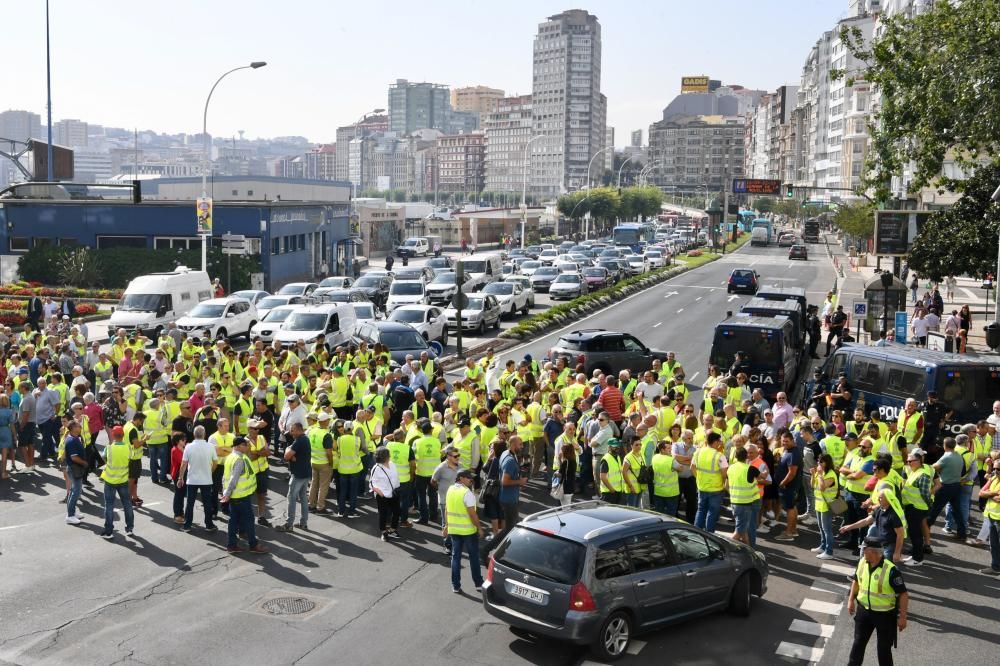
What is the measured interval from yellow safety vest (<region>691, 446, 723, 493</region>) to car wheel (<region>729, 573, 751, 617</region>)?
2.40 m

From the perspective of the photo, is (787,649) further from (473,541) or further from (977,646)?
(473,541)

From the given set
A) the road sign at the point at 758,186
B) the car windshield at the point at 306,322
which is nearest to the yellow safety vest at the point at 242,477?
the car windshield at the point at 306,322

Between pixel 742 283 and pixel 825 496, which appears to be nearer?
pixel 825 496

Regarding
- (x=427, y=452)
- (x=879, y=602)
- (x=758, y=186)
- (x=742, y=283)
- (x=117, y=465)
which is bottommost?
(x=879, y=602)

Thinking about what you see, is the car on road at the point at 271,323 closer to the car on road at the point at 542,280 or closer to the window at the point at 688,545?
the window at the point at 688,545

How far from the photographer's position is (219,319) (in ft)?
110

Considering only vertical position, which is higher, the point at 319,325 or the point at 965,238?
the point at 965,238

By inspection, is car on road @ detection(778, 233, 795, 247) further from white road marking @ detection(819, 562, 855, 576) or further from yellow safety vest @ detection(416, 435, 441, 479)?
yellow safety vest @ detection(416, 435, 441, 479)

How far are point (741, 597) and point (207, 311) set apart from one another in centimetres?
2516

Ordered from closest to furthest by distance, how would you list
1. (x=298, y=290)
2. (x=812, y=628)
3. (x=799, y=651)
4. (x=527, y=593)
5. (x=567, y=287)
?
(x=527, y=593)
(x=799, y=651)
(x=812, y=628)
(x=298, y=290)
(x=567, y=287)

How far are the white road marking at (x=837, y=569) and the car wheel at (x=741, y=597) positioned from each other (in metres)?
2.40

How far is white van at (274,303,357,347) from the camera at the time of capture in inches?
1177

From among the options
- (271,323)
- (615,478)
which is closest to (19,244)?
(271,323)

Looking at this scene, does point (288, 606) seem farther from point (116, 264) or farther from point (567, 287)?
point (116, 264)
